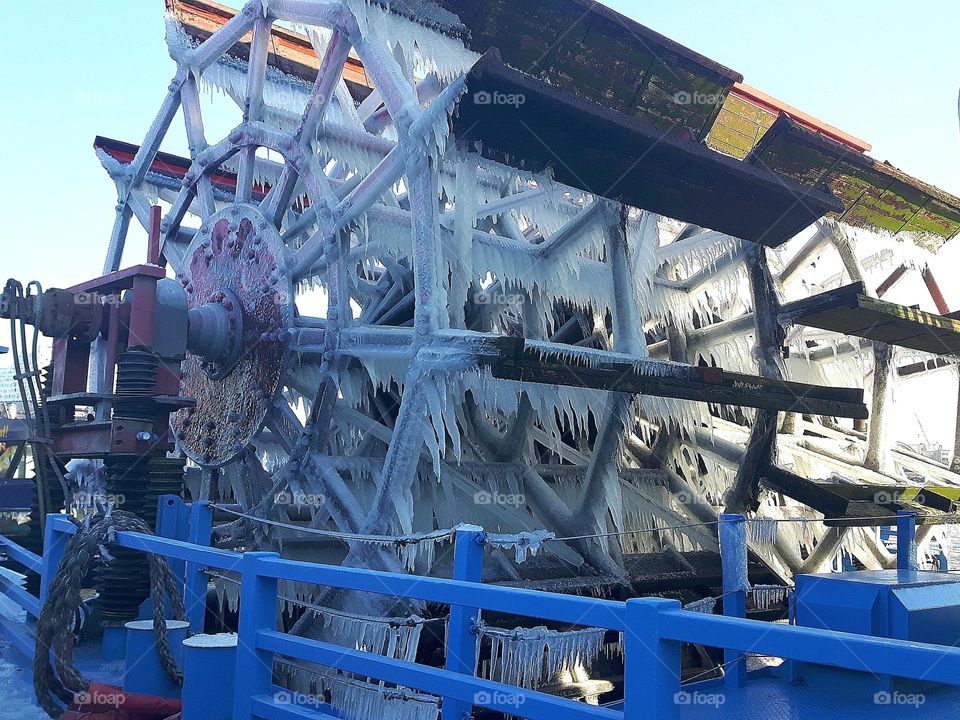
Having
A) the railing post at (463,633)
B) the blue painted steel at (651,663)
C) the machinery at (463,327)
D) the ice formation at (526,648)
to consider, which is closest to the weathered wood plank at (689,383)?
the machinery at (463,327)

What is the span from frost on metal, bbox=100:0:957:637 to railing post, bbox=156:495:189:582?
116cm

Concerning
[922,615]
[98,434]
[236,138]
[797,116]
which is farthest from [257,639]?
[797,116]

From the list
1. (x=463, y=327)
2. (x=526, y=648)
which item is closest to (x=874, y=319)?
(x=463, y=327)

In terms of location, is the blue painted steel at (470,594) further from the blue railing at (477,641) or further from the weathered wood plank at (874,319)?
the weathered wood plank at (874,319)

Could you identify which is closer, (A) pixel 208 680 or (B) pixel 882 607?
(A) pixel 208 680

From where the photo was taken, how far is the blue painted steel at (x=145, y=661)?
15.2ft

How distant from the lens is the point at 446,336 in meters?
6.24

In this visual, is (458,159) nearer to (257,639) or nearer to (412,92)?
(412,92)

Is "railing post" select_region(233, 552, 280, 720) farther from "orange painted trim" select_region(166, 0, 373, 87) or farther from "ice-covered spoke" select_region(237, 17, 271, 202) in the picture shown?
"orange painted trim" select_region(166, 0, 373, 87)

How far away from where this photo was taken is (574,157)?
7.41m

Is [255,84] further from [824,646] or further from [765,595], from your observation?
[824,646]

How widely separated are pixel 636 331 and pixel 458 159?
2304 mm

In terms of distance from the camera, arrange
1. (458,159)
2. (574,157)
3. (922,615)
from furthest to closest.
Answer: (574,157)
(458,159)
(922,615)

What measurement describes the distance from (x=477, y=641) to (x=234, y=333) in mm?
5385
